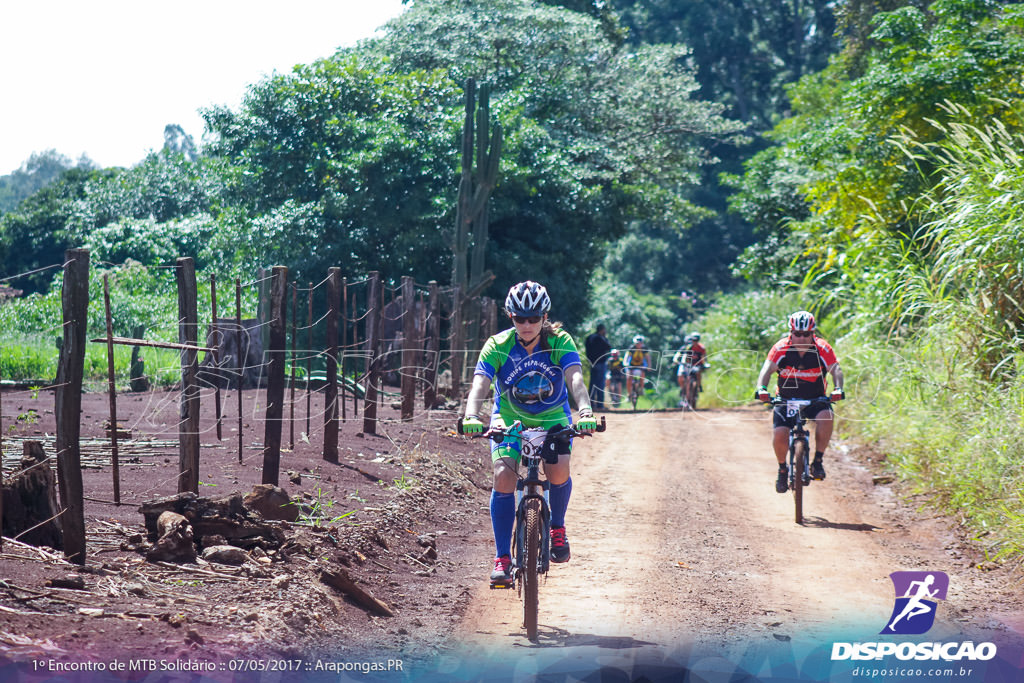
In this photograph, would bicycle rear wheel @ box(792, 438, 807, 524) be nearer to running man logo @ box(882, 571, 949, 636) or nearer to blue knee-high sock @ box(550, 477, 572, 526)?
running man logo @ box(882, 571, 949, 636)

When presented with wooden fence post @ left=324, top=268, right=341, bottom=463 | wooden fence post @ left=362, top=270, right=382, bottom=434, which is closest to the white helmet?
wooden fence post @ left=324, top=268, right=341, bottom=463

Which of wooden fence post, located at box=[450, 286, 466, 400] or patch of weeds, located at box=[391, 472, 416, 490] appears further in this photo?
wooden fence post, located at box=[450, 286, 466, 400]

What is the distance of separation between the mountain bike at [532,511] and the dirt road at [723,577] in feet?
0.98

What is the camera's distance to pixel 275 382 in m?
8.52

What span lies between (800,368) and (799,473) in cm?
111

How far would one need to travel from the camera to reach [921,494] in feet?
35.8

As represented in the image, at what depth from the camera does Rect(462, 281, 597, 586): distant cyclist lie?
6121 millimetres

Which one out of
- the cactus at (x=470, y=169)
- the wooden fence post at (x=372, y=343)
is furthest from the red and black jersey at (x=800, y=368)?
the cactus at (x=470, y=169)

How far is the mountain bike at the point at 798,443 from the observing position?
9852 mm

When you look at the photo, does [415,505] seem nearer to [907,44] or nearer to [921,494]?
[921,494]

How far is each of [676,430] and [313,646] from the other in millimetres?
12974

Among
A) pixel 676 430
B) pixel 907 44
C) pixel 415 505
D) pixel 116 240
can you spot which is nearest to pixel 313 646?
pixel 415 505

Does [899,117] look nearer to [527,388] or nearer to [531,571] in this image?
[527,388]

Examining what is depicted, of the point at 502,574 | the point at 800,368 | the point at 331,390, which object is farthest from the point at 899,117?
the point at 502,574
